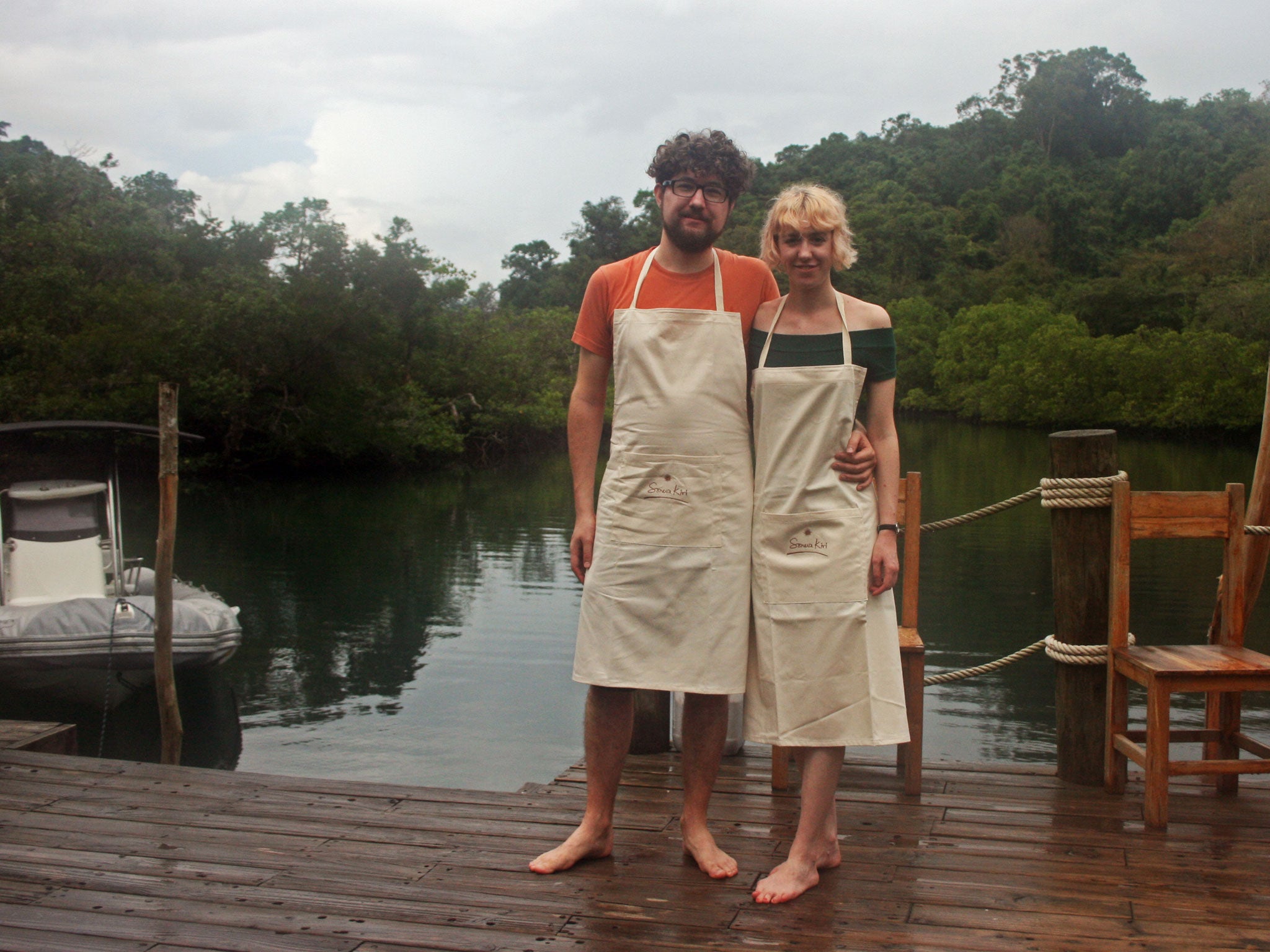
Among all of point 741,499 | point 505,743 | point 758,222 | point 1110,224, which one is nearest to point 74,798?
point 741,499

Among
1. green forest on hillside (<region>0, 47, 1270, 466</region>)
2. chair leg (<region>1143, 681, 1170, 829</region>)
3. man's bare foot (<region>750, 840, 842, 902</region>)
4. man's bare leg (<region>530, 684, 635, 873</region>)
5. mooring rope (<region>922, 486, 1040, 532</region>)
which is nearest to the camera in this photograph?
man's bare foot (<region>750, 840, 842, 902</region>)

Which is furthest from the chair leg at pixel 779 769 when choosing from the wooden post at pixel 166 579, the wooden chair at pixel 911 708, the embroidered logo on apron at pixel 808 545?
the wooden post at pixel 166 579

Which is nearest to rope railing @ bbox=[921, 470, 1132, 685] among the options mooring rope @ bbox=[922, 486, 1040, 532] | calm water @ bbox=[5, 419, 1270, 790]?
mooring rope @ bbox=[922, 486, 1040, 532]

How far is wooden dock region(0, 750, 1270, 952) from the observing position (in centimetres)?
217

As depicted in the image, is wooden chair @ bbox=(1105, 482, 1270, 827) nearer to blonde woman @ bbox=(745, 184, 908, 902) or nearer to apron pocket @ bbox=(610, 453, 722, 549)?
blonde woman @ bbox=(745, 184, 908, 902)

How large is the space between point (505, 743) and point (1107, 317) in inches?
1796

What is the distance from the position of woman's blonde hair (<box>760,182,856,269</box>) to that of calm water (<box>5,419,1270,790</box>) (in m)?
3.59

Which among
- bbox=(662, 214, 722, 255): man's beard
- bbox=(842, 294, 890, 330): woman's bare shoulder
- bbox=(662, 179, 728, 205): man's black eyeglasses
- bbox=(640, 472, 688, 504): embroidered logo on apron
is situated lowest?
bbox=(640, 472, 688, 504): embroidered logo on apron

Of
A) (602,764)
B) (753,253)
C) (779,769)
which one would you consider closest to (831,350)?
(602,764)

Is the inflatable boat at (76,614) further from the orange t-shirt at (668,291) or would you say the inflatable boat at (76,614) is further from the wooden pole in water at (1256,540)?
the wooden pole in water at (1256,540)

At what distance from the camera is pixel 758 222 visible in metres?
41.7

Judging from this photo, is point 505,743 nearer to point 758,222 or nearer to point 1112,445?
point 1112,445

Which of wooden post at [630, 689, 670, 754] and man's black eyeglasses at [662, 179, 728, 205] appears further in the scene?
wooden post at [630, 689, 670, 754]

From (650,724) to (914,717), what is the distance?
0.83 m
